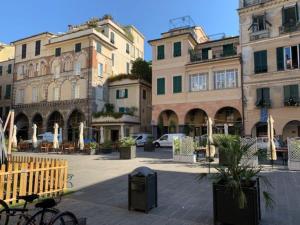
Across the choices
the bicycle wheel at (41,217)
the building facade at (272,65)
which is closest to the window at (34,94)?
the building facade at (272,65)

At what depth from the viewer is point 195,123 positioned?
30484mm

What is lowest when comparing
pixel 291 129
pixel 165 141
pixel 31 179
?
pixel 31 179

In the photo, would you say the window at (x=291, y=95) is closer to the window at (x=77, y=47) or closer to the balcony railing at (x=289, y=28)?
the balcony railing at (x=289, y=28)

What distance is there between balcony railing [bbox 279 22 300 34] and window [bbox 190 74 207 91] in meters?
8.22

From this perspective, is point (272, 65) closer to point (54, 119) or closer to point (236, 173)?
point (236, 173)

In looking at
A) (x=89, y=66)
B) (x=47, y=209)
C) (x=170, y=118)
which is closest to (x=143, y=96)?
(x=170, y=118)

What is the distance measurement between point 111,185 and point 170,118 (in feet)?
77.2

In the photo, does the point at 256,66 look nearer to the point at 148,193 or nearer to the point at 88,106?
the point at 88,106

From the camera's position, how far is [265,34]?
26.1 meters

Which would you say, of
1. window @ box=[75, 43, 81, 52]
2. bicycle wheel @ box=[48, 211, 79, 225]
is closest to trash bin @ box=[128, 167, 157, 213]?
bicycle wheel @ box=[48, 211, 79, 225]

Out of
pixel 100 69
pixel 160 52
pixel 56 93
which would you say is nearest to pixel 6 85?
pixel 56 93

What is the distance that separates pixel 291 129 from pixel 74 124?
25.3 meters

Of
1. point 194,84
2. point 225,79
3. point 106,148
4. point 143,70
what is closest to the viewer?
point 106,148

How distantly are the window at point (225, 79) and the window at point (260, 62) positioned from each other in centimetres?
208
